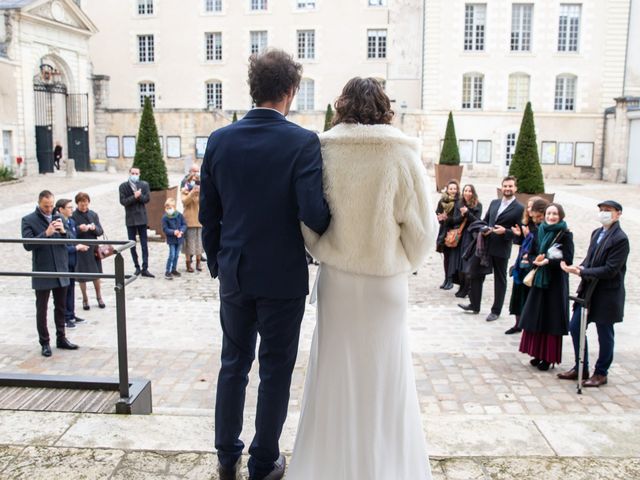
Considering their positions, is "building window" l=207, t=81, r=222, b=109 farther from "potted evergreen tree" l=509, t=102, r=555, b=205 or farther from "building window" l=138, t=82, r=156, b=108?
"potted evergreen tree" l=509, t=102, r=555, b=205

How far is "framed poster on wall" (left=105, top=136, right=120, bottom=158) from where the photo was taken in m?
35.8

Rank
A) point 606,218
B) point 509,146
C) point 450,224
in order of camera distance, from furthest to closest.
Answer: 1. point 509,146
2. point 450,224
3. point 606,218

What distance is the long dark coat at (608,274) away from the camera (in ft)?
18.5

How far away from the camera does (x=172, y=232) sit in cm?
1074

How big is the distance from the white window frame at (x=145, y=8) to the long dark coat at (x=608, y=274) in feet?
129

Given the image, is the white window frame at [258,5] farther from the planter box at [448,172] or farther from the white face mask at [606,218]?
the white face mask at [606,218]

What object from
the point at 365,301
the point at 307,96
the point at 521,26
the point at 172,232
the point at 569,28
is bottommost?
the point at 172,232

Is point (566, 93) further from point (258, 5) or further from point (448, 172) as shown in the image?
point (258, 5)

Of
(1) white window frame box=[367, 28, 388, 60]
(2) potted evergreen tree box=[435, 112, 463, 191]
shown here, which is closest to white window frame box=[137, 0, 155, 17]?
(1) white window frame box=[367, 28, 388, 60]

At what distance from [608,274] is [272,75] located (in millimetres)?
3931

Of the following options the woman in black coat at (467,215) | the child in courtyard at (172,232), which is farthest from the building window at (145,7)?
the woman in black coat at (467,215)

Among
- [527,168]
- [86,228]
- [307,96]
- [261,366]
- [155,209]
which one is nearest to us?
[261,366]

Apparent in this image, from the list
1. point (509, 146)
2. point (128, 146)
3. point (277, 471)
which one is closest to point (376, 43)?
point (509, 146)

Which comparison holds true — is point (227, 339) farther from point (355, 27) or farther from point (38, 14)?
point (355, 27)
